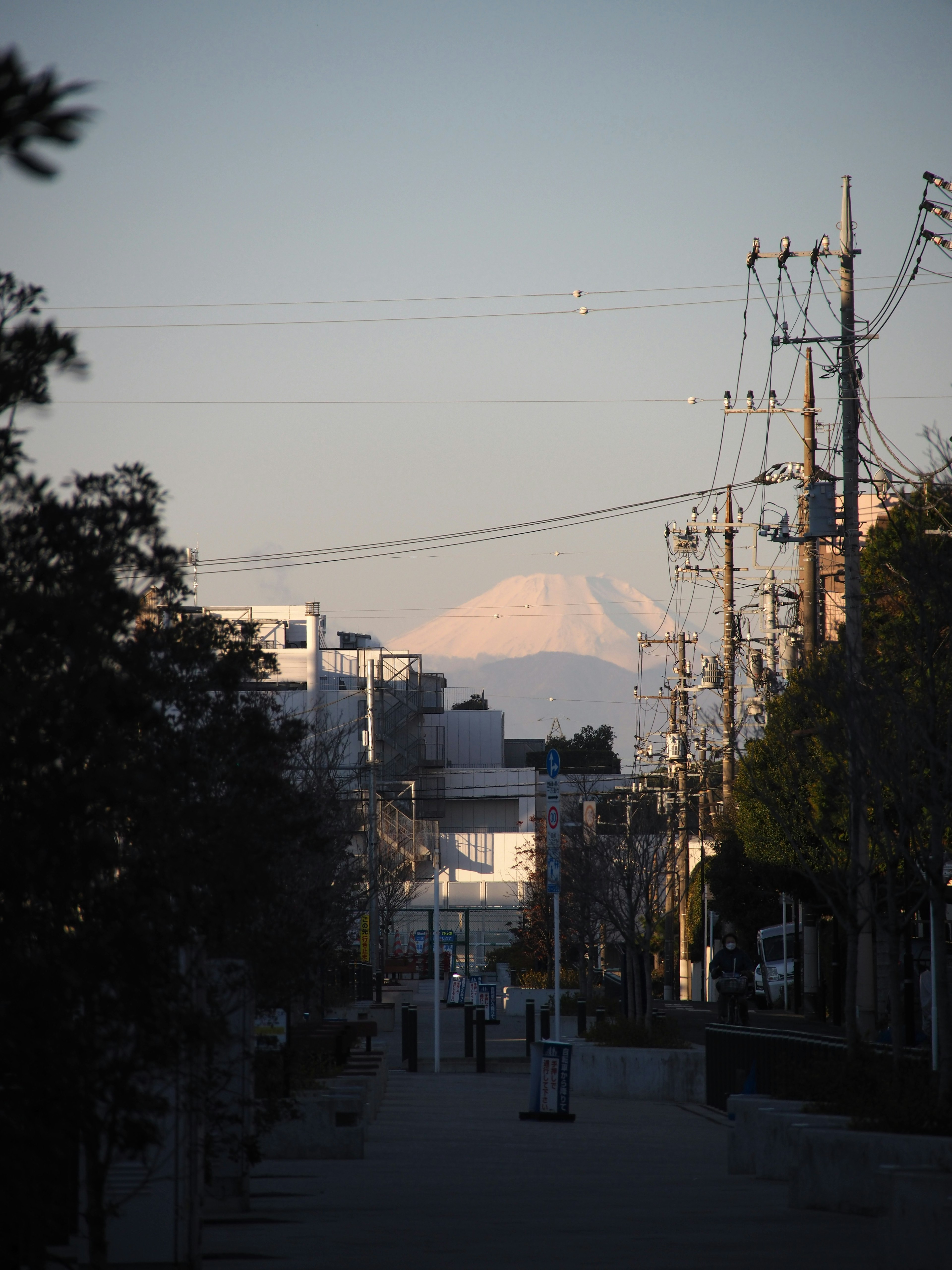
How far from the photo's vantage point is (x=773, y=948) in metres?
52.9

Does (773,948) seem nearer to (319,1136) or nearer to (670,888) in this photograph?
(670,888)

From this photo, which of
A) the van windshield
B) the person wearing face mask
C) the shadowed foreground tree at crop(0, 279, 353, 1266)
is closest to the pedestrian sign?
the person wearing face mask

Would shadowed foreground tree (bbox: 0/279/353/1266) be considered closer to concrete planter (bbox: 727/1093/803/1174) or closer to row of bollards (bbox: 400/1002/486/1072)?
concrete planter (bbox: 727/1093/803/1174)

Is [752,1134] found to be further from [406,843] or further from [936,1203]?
[406,843]

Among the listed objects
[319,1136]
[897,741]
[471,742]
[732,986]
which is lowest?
[319,1136]

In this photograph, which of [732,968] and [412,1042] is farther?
[732,968]

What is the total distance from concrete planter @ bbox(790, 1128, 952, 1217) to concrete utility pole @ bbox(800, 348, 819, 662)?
63.4 feet

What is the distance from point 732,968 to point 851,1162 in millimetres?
17415

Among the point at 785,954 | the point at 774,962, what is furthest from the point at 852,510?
the point at 774,962

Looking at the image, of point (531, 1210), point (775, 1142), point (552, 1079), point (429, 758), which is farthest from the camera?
point (429, 758)

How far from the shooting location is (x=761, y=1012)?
1726 inches

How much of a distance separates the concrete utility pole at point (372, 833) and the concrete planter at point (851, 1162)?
1449 inches

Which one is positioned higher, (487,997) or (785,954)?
(785,954)

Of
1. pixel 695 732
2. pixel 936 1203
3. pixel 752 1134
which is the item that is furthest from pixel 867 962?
pixel 695 732
